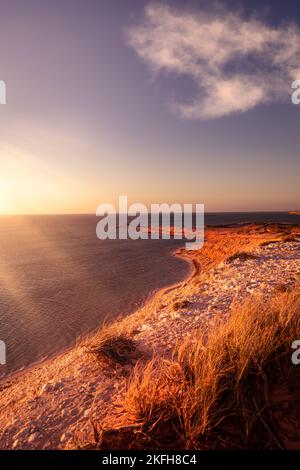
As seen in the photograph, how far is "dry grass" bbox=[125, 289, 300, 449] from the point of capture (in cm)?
258

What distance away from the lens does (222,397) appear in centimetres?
297

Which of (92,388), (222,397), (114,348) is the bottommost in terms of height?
(92,388)

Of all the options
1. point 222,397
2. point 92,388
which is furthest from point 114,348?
point 222,397

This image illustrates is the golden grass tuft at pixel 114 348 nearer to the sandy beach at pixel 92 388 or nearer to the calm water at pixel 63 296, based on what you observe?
the sandy beach at pixel 92 388

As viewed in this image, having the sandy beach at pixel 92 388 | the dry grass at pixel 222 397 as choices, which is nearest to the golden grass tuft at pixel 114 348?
the sandy beach at pixel 92 388

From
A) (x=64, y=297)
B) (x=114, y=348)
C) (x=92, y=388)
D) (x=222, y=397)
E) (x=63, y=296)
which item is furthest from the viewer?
(x=63, y=296)

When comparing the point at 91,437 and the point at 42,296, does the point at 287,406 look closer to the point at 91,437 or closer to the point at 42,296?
the point at 91,437

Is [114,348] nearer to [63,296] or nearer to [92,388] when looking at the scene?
[92,388]

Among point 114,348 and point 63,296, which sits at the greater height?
point 114,348

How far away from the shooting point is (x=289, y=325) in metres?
4.09

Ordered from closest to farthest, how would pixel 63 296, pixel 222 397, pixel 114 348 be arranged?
pixel 222 397, pixel 114 348, pixel 63 296

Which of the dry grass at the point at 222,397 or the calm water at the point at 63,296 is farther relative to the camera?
the calm water at the point at 63,296

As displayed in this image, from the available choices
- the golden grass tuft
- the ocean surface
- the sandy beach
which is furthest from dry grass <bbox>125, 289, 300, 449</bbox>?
the ocean surface

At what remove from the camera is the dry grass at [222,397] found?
2.58m
